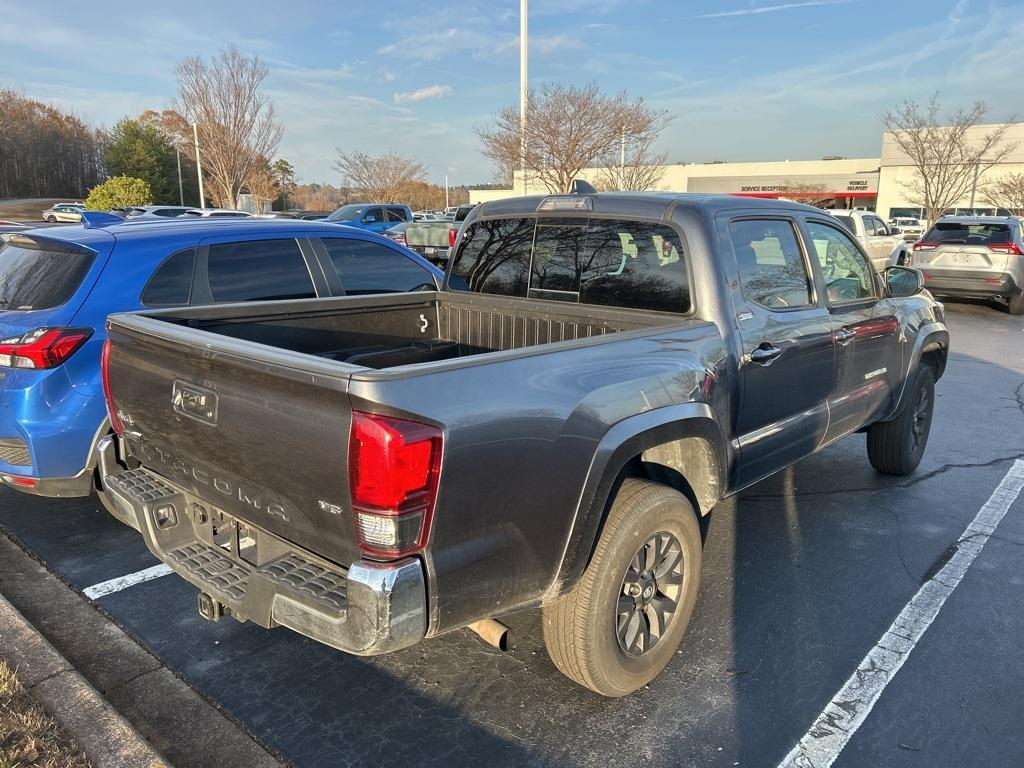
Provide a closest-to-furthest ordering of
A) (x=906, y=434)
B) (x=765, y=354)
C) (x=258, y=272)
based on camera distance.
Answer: (x=765, y=354), (x=258, y=272), (x=906, y=434)

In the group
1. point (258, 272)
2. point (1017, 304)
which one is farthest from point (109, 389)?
point (1017, 304)

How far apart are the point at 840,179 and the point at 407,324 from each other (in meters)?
62.5

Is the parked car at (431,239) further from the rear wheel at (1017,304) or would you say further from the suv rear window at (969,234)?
the rear wheel at (1017,304)

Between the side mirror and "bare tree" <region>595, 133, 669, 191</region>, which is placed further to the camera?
"bare tree" <region>595, 133, 669, 191</region>

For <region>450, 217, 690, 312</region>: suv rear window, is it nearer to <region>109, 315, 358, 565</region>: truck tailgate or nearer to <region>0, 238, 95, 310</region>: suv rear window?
<region>109, 315, 358, 565</region>: truck tailgate

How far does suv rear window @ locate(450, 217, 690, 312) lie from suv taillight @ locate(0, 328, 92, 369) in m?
2.20

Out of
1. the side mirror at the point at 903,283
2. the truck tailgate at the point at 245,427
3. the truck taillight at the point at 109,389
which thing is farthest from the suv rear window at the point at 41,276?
the side mirror at the point at 903,283

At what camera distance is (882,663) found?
3.12 metres

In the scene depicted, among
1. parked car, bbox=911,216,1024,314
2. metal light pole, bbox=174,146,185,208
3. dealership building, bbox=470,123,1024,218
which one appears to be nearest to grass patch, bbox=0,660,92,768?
parked car, bbox=911,216,1024,314

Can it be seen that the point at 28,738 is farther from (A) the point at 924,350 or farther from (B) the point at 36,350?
(A) the point at 924,350

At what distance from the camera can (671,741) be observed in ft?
8.73

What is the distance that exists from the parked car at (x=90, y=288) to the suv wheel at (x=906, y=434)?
3920 millimetres

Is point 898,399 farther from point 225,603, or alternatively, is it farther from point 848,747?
point 225,603

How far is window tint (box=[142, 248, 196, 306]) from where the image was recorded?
4.43 meters
